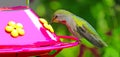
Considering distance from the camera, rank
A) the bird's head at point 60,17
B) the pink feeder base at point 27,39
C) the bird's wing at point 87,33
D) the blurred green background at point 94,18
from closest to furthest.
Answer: the pink feeder base at point 27,39 < the bird's head at point 60,17 < the bird's wing at point 87,33 < the blurred green background at point 94,18

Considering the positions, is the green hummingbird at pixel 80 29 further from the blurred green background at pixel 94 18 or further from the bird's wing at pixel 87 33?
the blurred green background at pixel 94 18

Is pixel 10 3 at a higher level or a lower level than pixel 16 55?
higher

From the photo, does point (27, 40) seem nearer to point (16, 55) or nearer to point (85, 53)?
point (16, 55)

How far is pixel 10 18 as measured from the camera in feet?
10.8

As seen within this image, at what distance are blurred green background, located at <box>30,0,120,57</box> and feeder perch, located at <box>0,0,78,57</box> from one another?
143 centimetres

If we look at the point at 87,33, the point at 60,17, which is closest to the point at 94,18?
Answer: the point at 87,33

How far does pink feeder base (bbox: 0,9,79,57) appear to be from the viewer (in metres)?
3.11

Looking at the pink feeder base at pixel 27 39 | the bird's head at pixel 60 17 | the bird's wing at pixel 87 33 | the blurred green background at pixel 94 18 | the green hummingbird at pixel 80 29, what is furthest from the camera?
the blurred green background at pixel 94 18

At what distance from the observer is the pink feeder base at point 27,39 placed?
3.11 metres

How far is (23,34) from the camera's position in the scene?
3240mm

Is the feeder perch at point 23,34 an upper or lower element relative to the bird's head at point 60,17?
lower

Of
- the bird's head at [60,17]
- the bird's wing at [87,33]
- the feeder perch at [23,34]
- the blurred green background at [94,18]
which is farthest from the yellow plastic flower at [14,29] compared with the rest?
the blurred green background at [94,18]

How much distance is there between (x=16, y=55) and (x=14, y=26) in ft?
0.57

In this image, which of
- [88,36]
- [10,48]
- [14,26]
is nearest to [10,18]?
[14,26]
